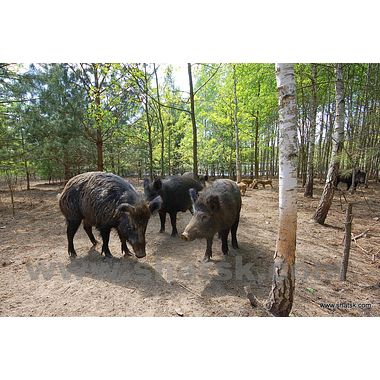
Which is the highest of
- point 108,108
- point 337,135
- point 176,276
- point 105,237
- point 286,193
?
point 108,108

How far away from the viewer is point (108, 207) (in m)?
4.68

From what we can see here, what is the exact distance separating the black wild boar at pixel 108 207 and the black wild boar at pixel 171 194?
142 centimetres

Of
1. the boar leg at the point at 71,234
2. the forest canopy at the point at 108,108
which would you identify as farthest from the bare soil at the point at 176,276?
the forest canopy at the point at 108,108

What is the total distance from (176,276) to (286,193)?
2.68 meters

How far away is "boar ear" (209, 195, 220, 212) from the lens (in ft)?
14.4

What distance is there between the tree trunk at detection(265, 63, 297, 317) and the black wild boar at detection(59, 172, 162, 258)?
8.55 feet

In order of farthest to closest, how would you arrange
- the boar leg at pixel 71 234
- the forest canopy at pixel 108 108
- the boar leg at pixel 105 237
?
1. the forest canopy at pixel 108 108
2. the boar leg at pixel 71 234
3. the boar leg at pixel 105 237

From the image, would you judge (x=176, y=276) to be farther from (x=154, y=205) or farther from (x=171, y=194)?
(x=171, y=194)

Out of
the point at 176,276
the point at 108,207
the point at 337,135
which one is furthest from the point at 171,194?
the point at 337,135

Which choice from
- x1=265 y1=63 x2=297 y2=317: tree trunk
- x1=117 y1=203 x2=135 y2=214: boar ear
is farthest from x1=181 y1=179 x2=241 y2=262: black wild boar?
x1=265 y1=63 x2=297 y2=317: tree trunk

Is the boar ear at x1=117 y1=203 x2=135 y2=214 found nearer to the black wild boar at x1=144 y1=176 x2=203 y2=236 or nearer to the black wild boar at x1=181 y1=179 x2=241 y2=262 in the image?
the black wild boar at x1=181 y1=179 x2=241 y2=262

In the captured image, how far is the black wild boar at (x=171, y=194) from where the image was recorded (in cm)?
645

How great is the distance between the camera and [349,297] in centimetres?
338

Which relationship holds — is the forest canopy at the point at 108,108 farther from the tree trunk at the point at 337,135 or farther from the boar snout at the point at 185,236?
the boar snout at the point at 185,236
